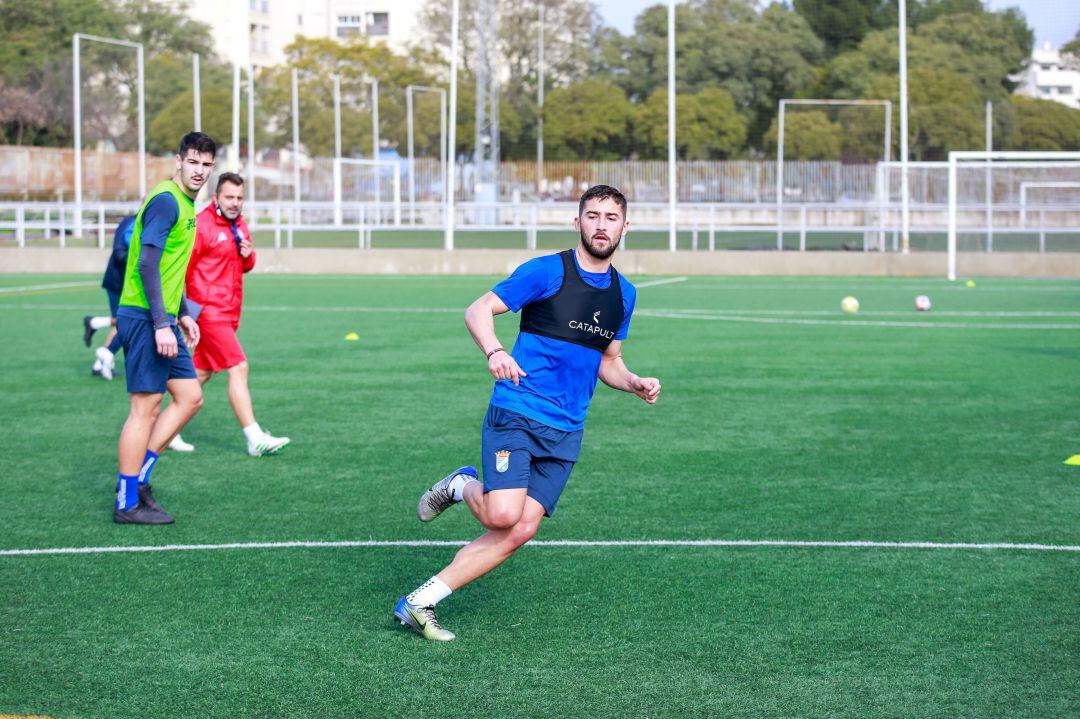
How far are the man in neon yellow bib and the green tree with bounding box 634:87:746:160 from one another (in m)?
45.9

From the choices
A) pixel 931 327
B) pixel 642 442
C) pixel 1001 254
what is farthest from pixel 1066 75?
pixel 642 442

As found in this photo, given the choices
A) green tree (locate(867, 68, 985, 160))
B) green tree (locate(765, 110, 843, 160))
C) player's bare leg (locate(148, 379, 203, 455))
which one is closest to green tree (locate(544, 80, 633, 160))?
green tree (locate(765, 110, 843, 160))

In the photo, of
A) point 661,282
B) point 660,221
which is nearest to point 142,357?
point 661,282

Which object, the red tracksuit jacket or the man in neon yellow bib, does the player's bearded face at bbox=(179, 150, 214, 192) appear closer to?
the man in neon yellow bib

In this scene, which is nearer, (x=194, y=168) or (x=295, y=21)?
(x=194, y=168)

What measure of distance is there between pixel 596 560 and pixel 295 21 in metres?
83.3

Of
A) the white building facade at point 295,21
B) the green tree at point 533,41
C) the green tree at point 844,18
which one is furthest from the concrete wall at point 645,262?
the green tree at point 844,18

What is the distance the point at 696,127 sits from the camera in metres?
52.8

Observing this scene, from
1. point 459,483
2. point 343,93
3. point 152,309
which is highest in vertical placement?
point 343,93

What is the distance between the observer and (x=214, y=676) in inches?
188

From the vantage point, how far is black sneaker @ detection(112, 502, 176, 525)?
709cm

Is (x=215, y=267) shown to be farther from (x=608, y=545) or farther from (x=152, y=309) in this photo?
(x=608, y=545)

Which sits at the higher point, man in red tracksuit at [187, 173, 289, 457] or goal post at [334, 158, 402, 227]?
goal post at [334, 158, 402, 227]

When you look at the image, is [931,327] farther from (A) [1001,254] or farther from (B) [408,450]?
(A) [1001,254]
